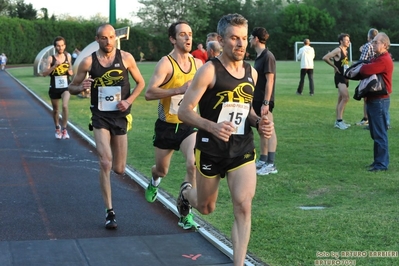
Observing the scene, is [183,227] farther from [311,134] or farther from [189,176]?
[311,134]

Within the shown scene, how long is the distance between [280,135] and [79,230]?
8.41 meters

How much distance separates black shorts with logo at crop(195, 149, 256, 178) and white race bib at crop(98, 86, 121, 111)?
2.25 m

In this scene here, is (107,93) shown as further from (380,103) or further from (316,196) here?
(380,103)

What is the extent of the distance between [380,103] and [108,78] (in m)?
4.84

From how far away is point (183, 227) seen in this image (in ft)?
24.6

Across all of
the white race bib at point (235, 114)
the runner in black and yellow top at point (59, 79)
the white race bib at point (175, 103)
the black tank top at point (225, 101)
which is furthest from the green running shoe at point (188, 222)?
the runner in black and yellow top at point (59, 79)

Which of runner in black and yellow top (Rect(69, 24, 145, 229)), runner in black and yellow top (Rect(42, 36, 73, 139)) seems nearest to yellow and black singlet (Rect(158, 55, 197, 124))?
runner in black and yellow top (Rect(69, 24, 145, 229))

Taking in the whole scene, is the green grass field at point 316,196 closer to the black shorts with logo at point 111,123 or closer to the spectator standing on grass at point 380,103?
the spectator standing on grass at point 380,103

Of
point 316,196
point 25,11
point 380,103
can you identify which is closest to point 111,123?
point 316,196

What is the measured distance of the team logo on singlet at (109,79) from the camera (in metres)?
7.96

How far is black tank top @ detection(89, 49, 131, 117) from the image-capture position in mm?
7945

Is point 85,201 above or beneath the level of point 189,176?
beneath

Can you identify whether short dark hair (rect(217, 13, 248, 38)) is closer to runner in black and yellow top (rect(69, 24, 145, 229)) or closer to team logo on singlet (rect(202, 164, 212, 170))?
team logo on singlet (rect(202, 164, 212, 170))

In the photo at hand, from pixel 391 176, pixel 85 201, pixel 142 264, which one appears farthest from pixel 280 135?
pixel 142 264
